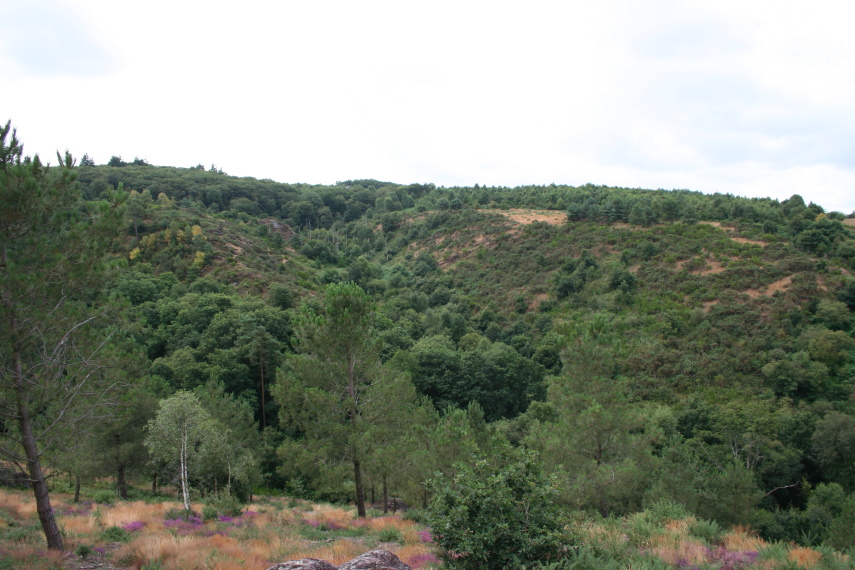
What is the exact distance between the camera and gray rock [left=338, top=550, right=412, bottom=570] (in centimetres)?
629

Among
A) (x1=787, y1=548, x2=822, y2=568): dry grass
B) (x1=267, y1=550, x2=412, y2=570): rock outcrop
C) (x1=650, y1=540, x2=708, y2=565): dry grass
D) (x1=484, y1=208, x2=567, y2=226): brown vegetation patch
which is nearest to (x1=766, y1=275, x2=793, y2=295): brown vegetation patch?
(x1=484, y1=208, x2=567, y2=226): brown vegetation patch

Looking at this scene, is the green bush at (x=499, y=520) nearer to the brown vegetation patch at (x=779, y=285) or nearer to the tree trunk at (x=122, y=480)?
the tree trunk at (x=122, y=480)

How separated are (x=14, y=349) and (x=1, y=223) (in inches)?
81.1

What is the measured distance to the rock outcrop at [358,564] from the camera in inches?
234

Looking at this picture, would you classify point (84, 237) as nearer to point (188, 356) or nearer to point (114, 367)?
point (114, 367)

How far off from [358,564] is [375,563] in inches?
9.8

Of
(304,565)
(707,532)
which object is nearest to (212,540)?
(304,565)

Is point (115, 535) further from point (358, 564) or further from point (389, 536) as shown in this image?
point (358, 564)

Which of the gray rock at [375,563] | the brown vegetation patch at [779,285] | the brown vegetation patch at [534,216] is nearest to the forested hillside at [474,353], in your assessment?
the brown vegetation patch at [779,285]

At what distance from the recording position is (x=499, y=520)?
5906 millimetres

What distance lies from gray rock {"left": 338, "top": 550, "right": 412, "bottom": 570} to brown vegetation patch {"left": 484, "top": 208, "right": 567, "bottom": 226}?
66908mm

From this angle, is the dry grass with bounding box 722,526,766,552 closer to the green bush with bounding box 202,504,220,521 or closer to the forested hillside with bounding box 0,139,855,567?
the forested hillside with bounding box 0,139,855,567

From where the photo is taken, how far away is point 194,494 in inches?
912

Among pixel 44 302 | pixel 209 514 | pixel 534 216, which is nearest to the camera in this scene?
pixel 44 302
